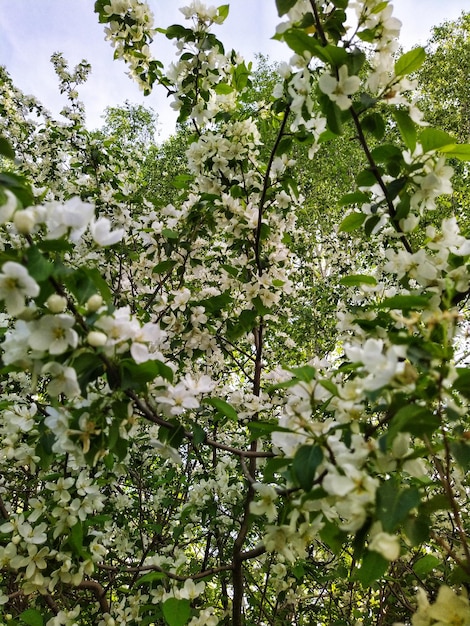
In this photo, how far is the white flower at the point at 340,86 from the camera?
1.20m

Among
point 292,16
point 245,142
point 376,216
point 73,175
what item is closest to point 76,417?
point 376,216

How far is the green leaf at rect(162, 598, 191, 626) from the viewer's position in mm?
1494

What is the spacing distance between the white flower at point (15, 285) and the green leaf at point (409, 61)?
1122 mm

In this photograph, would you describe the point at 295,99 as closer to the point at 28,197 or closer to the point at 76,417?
the point at 28,197

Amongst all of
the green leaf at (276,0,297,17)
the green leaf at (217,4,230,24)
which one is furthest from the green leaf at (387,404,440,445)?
the green leaf at (217,4,230,24)

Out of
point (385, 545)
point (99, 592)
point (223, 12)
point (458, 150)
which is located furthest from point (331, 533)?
point (223, 12)

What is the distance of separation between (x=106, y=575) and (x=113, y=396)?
265cm

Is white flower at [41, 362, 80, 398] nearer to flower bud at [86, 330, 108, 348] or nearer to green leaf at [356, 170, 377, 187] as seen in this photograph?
flower bud at [86, 330, 108, 348]

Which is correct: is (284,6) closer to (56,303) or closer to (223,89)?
(223,89)

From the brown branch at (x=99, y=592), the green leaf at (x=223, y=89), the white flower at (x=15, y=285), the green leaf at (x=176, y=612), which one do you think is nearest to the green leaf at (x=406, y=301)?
the white flower at (x=15, y=285)

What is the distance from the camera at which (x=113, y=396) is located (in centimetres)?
99

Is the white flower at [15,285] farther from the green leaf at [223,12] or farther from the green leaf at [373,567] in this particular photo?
the green leaf at [223,12]

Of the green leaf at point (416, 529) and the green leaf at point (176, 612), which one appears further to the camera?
the green leaf at point (176, 612)

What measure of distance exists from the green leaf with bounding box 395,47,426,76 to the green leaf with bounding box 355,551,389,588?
123 centimetres
